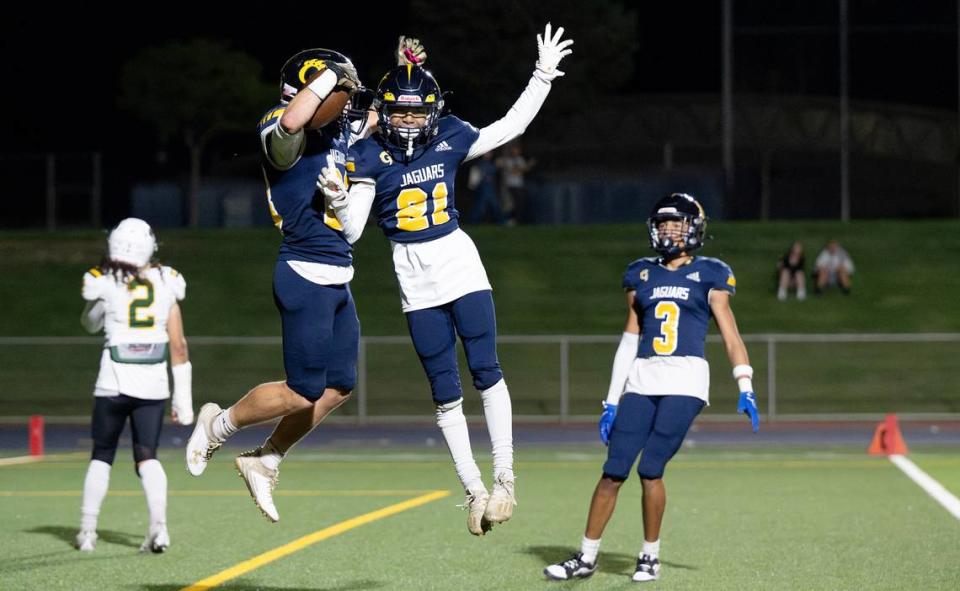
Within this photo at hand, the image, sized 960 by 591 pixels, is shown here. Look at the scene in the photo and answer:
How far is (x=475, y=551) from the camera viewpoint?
11.1m

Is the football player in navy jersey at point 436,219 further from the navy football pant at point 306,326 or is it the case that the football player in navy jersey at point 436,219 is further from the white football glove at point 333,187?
the navy football pant at point 306,326

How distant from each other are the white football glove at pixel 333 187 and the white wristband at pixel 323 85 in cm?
35

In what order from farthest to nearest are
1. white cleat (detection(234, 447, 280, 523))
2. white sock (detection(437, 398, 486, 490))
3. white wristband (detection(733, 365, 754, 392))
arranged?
white wristband (detection(733, 365, 754, 392)) < white cleat (detection(234, 447, 280, 523)) < white sock (detection(437, 398, 486, 490))

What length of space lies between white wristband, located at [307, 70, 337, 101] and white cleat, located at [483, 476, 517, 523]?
1.99m

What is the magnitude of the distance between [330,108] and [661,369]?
302cm

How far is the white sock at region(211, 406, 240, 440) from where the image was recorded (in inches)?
330

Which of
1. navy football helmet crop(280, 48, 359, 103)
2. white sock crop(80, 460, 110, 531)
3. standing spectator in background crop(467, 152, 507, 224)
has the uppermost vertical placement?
standing spectator in background crop(467, 152, 507, 224)

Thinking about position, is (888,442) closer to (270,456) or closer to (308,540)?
(308,540)

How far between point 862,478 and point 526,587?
7211 millimetres

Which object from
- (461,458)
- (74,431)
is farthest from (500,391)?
(74,431)

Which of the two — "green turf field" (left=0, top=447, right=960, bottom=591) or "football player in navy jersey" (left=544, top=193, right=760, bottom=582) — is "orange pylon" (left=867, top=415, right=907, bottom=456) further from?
"football player in navy jersey" (left=544, top=193, right=760, bottom=582)

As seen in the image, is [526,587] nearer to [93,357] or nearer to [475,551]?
[475,551]

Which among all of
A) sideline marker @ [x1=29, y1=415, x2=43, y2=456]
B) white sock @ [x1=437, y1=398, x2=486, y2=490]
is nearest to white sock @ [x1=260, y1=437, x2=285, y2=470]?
white sock @ [x1=437, y1=398, x2=486, y2=490]

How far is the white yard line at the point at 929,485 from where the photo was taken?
13.5 metres
